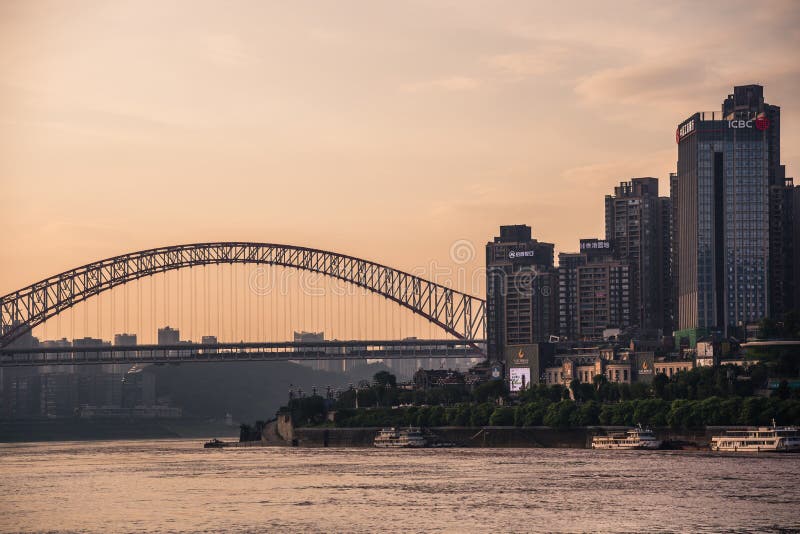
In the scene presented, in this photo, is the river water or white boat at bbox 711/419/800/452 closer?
the river water

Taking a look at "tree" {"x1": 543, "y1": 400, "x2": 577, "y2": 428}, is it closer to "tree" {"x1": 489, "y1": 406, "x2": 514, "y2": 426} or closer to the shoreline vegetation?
the shoreline vegetation

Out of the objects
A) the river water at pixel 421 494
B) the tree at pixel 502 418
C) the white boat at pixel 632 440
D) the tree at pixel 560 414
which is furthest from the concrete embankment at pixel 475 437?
the river water at pixel 421 494

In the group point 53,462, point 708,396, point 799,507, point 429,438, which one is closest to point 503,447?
point 429,438

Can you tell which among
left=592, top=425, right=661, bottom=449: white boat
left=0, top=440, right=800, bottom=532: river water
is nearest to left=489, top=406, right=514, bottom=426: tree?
left=592, top=425, right=661, bottom=449: white boat

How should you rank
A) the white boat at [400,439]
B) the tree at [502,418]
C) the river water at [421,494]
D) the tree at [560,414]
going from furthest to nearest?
the tree at [502,418], the white boat at [400,439], the tree at [560,414], the river water at [421,494]

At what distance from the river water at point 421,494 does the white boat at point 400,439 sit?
88.4 feet

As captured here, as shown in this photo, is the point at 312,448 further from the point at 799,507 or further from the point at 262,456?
the point at 799,507

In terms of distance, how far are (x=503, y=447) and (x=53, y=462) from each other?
46.8 meters

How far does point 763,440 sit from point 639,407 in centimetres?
2482

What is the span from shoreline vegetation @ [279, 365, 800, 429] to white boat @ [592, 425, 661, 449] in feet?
12.4

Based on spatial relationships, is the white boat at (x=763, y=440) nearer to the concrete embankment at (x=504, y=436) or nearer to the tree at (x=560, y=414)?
the concrete embankment at (x=504, y=436)

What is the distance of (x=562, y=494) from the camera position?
9656cm

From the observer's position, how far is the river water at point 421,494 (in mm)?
82062

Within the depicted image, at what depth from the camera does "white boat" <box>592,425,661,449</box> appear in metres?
145
